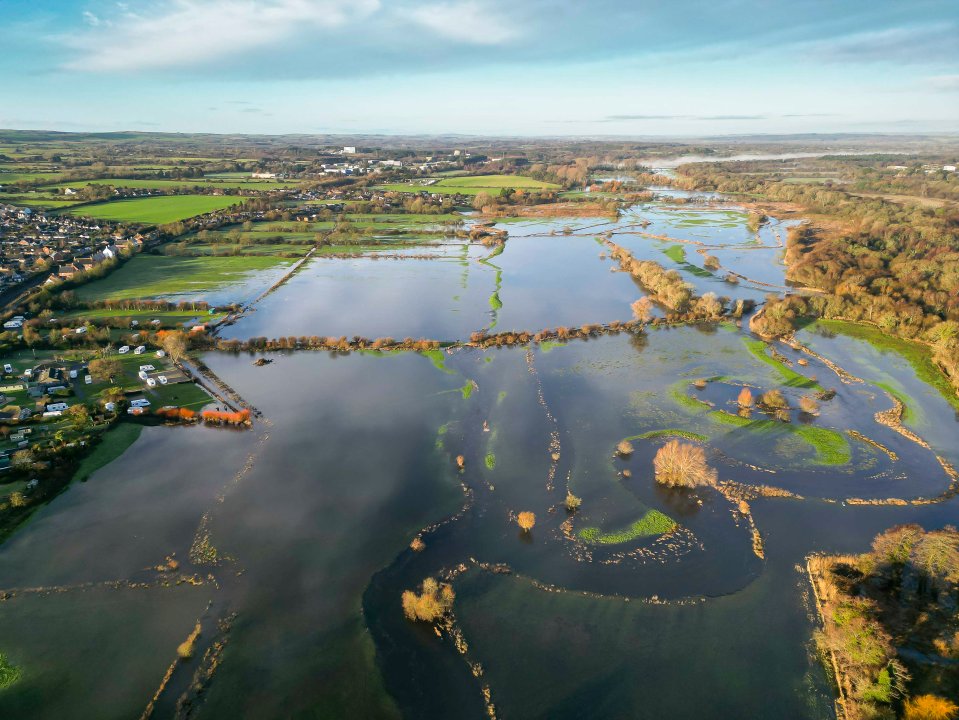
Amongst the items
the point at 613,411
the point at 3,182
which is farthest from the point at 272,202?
the point at 613,411

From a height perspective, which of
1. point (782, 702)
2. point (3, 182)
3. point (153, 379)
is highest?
point (3, 182)

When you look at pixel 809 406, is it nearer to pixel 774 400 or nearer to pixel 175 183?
pixel 774 400

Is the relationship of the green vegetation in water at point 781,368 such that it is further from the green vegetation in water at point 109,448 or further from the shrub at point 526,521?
the green vegetation in water at point 109,448

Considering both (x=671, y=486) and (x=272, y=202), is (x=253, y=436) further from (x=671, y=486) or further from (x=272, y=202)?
(x=272, y=202)

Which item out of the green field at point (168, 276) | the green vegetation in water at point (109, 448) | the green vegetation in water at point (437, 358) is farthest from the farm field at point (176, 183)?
the green vegetation in water at point (109, 448)

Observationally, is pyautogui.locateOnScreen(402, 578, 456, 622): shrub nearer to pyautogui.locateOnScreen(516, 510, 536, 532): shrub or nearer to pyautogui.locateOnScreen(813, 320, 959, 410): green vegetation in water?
pyautogui.locateOnScreen(516, 510, 536, 532): shrub

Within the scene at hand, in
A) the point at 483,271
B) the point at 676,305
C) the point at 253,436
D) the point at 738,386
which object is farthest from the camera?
the point at 483,271
